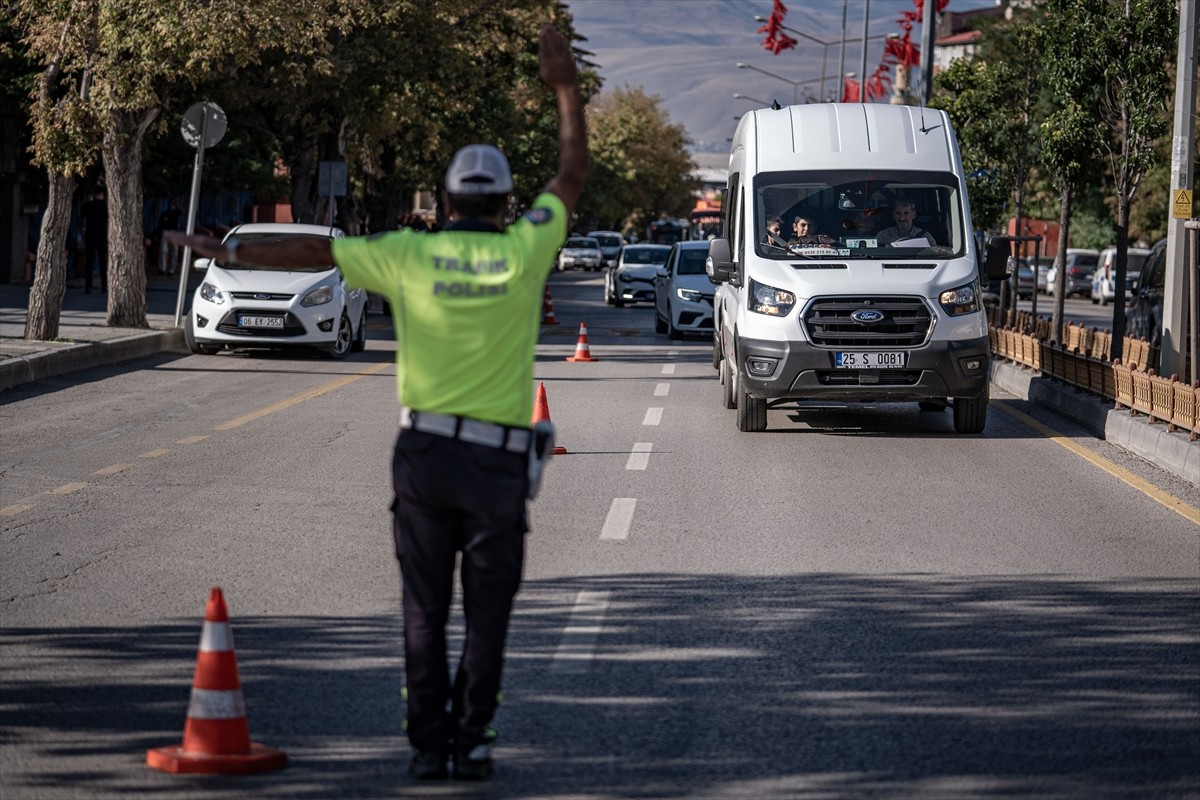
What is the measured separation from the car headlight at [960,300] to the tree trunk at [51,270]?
461 inches

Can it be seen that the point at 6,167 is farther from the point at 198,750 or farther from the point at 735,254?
the point at 198,750

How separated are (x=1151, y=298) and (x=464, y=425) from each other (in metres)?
21.2

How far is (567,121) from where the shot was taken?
5.66 metres

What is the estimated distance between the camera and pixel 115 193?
25281 mm

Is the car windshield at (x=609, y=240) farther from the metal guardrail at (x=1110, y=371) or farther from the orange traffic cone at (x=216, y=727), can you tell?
the orange traffic cone at (x=216, y=727)

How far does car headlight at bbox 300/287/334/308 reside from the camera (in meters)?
22.9

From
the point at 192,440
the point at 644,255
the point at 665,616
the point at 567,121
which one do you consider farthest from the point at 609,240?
the point at 567,121

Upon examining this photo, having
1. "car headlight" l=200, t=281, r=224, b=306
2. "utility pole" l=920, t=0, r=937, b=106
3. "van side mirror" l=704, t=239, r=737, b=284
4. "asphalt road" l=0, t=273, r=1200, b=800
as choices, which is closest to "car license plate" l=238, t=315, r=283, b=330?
"car headlight" l=200, t=281, r=224, b=306

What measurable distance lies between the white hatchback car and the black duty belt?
58.2ft

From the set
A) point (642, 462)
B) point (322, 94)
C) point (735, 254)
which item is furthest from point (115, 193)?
point (642, 462)

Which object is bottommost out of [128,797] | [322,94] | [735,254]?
[128,797]

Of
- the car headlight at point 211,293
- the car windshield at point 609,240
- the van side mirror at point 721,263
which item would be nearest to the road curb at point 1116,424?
the van side mirror at point 721,263

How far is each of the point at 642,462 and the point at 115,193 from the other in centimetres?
1423

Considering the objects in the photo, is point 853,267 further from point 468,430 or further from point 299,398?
point 468,430
